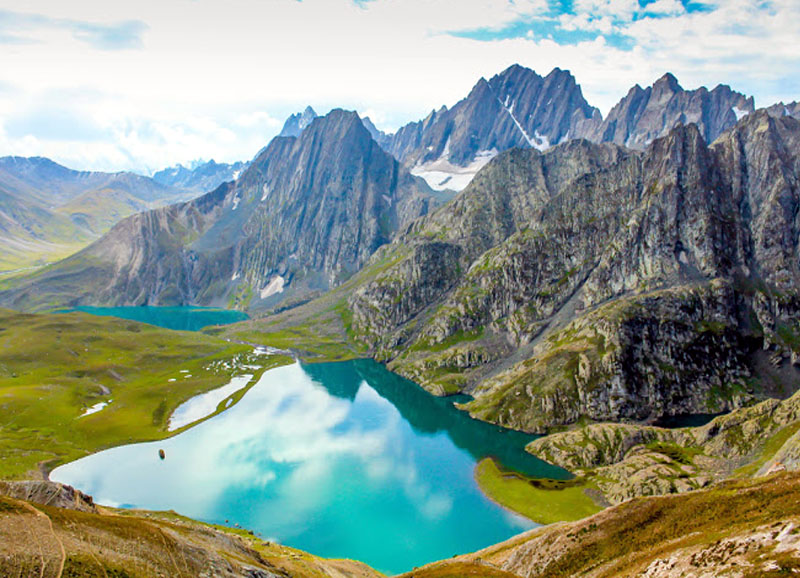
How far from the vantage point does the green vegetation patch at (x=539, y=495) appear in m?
104

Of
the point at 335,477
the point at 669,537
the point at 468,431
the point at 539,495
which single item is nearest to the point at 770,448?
the point at 539,495

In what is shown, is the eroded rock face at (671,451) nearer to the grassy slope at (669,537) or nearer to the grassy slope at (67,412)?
the grassy slope at (669,537)

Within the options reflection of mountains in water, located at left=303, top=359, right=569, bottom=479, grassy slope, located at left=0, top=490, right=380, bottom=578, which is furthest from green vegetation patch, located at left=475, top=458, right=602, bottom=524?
grassy slope, located at left=0, top=490, right=380, bottom=578

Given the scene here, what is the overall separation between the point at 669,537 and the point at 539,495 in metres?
64.8

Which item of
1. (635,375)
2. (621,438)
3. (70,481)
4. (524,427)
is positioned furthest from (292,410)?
(635,375)

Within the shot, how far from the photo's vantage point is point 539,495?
11200 centimetres

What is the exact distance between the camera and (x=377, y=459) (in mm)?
133500

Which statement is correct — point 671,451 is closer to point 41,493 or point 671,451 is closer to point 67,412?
point 41,493

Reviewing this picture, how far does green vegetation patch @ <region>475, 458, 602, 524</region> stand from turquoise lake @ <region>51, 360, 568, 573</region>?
11.0 feet

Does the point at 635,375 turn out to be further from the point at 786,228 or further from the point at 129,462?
the point at 129,462

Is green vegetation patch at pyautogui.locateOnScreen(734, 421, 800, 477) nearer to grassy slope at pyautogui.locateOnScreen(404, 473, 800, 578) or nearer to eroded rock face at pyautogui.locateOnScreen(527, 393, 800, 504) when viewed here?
eroded rock face at pyautogui.locateOnScreen(527, 393, 800, 504)

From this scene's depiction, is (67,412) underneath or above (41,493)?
underneath

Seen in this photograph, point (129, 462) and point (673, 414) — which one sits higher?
point (129, 462)

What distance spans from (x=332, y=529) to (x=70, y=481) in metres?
70.8
